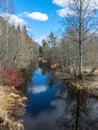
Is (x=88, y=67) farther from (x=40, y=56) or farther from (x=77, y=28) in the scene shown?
(x=40, y=56)

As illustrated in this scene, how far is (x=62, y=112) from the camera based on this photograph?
17266 millimetres

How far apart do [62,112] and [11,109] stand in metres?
3.55

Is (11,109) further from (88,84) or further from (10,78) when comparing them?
(88,84)

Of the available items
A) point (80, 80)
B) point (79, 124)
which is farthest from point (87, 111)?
point (80, 80)

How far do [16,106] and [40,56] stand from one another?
7777 centimetres

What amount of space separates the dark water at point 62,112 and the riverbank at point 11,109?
482 mm

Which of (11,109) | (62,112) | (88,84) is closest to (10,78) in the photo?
(88,84)

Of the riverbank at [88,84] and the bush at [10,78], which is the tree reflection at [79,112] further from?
the bush at [10,78]

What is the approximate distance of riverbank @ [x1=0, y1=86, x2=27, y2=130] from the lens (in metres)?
13.2

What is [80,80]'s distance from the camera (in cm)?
2689

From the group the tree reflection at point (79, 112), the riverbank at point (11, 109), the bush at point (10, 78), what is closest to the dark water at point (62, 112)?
the tree reflection at point (79, 112)

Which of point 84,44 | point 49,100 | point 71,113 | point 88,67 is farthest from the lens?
point 88,67

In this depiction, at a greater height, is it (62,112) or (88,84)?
(88,84)

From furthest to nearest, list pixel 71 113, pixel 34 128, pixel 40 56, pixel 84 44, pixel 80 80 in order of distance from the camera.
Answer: pixel 40 56 → pixel 84 44 → pixel 80 80 → pixel 71 113 → pixel 34 128
